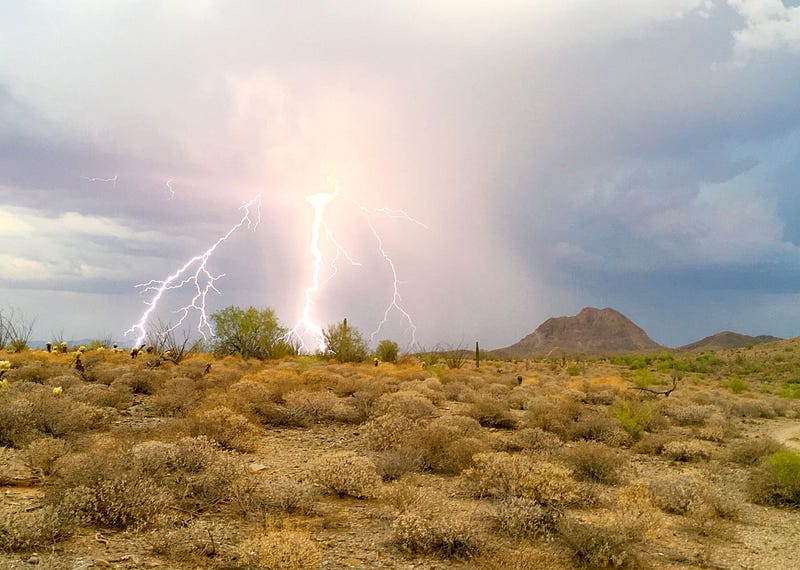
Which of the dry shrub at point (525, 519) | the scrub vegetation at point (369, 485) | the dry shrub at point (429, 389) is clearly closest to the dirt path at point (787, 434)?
the scrub vegetation at point (369, 485)

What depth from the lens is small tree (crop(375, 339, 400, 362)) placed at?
3778cm

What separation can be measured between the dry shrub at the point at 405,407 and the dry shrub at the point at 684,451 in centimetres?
629

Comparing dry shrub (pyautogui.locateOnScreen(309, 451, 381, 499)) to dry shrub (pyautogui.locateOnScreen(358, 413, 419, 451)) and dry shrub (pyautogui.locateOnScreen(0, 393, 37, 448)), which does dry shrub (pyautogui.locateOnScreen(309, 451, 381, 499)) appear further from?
dry shrub (pyautogui.locateOnScreen(0, 393, 37, 448))

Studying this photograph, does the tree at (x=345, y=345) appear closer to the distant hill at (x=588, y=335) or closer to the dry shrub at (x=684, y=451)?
the dry shrub at (x=684, y=451)

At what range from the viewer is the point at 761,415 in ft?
72.7

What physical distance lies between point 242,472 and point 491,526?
12.9 feet

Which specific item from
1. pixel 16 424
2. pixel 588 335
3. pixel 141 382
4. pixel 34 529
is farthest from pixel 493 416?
pixel 588 335

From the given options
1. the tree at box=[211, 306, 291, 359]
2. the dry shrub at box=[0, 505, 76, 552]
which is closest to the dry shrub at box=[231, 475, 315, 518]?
the dry shrub at box=[0, 505, 76, 552]

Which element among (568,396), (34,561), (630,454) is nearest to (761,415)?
(568,396)

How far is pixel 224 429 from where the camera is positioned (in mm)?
11398

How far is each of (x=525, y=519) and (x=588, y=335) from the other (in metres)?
132

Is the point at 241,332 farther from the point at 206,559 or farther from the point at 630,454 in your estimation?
the point at 206,559

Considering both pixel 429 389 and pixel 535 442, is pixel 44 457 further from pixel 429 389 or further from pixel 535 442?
pixel 429 389

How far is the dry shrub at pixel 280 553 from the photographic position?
19.0 feet
